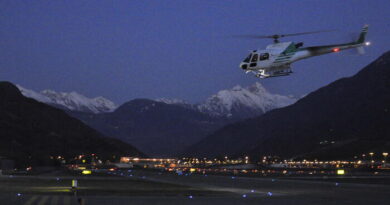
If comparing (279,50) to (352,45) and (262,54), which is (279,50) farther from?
(352,45)

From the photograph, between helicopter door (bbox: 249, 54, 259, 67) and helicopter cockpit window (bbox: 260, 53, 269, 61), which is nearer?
helicopter cockpit window (bbox: 260, 53, 269, 61)

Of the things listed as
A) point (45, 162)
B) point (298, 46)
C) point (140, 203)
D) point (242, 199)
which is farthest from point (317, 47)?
point (45, 162)

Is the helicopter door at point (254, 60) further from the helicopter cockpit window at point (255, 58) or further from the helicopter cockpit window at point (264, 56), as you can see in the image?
the helicopter cockpit window at point (264, 56)

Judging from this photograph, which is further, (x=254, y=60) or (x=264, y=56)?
(x=254, y=60)

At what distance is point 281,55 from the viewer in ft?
234

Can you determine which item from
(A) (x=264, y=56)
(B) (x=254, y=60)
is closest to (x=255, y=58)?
(B) (x=254, y=60)

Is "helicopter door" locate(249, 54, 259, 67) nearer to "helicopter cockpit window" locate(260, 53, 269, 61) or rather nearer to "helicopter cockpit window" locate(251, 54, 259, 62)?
"helicopter cockpit window" locate(251, 54, 259, 62)

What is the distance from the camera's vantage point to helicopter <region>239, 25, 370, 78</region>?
70062 millimetres

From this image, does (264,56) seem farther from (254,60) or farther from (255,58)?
(254,60)

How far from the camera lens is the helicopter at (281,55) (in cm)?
7006

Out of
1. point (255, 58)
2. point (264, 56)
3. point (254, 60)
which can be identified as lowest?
point (254, 60)

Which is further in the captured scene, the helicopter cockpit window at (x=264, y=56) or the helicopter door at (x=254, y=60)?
the helicopter door at (x=254, y=60)

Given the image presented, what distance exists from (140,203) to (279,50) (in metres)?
37.3

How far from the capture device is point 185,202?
39938 mm
